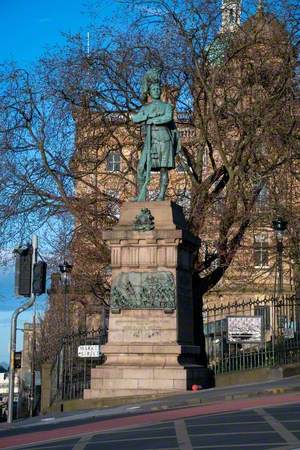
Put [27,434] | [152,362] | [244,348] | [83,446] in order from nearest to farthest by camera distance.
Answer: [83,446], [27,434], [152,362], [244,348]

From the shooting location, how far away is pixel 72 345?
80.4ft

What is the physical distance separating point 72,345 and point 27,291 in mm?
7598

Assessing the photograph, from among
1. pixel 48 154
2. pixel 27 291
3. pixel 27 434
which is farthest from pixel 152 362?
pixel 48 154

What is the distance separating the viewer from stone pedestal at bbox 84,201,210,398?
18.8 meters

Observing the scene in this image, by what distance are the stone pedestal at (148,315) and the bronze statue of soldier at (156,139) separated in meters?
1.26

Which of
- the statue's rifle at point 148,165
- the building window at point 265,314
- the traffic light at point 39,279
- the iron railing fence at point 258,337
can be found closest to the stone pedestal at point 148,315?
the statue's rifle at point 148,165

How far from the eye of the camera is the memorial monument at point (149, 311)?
741 inches

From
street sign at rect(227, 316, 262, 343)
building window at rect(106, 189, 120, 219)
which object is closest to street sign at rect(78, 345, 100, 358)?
street sign at rect(227, 316, 262, 343)

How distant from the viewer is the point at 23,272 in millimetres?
17391

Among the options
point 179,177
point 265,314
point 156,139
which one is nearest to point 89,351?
point 265,314

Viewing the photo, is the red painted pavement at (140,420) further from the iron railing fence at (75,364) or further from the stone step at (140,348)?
the iron railing fence at (75,364)

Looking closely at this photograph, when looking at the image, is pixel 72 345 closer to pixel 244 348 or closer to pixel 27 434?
pixel 244 348

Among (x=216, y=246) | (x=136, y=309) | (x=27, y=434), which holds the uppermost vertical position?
(x=216, y=246)

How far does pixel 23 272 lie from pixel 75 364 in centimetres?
761
